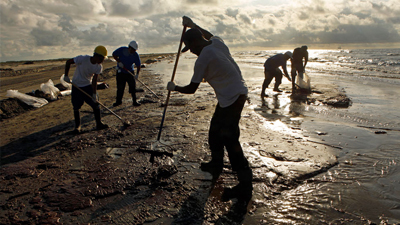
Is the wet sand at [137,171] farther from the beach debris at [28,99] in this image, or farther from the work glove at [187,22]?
the work glove at [187,22]

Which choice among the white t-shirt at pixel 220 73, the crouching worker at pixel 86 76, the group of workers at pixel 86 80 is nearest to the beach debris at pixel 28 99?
the group of workers at pixel 86 80

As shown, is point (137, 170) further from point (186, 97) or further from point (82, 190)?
point (186, 97)

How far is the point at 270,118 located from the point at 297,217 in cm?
339

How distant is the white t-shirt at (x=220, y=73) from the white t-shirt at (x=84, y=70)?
9.58 feet

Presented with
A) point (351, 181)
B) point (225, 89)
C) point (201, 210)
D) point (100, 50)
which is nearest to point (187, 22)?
point (225, 89)

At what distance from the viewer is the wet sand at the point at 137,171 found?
7.79 ft

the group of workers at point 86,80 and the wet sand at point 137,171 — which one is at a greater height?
the group of workers at point 86,80

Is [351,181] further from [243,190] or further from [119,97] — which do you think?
[119,97]

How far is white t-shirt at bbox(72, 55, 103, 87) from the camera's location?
4.56 metres

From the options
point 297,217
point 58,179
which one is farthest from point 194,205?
point 58,179

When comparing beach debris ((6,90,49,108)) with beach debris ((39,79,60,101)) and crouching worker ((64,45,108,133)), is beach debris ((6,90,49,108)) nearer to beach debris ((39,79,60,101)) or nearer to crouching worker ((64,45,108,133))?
beach debris ((39,79,60,101))

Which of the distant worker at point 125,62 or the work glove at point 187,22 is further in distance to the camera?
the distant worker at point 125,62

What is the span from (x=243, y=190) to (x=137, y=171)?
1401mm

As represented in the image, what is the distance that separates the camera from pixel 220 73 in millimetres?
2537
